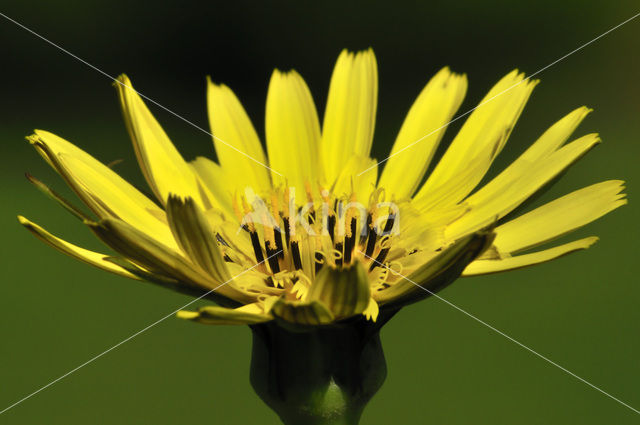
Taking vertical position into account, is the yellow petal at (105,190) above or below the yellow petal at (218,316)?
above

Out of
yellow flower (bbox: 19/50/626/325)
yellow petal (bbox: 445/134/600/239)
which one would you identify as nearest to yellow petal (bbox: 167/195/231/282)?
yellow flower (bbox: 19/50/626/325)

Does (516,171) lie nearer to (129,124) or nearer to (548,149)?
(548,149)

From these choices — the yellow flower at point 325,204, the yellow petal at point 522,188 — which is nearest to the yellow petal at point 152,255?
the yellow flower at point 325,204

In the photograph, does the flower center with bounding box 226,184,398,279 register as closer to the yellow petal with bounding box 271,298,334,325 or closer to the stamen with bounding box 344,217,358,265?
the stamen with bounding box 344,217,358,265

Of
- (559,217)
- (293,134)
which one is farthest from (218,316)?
(293,134)

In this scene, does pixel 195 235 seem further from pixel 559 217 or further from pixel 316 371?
pixel 559 217

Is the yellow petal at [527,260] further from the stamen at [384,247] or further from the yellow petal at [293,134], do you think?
the yellow petal at [293,134]

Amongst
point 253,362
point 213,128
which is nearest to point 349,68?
point 213,128
